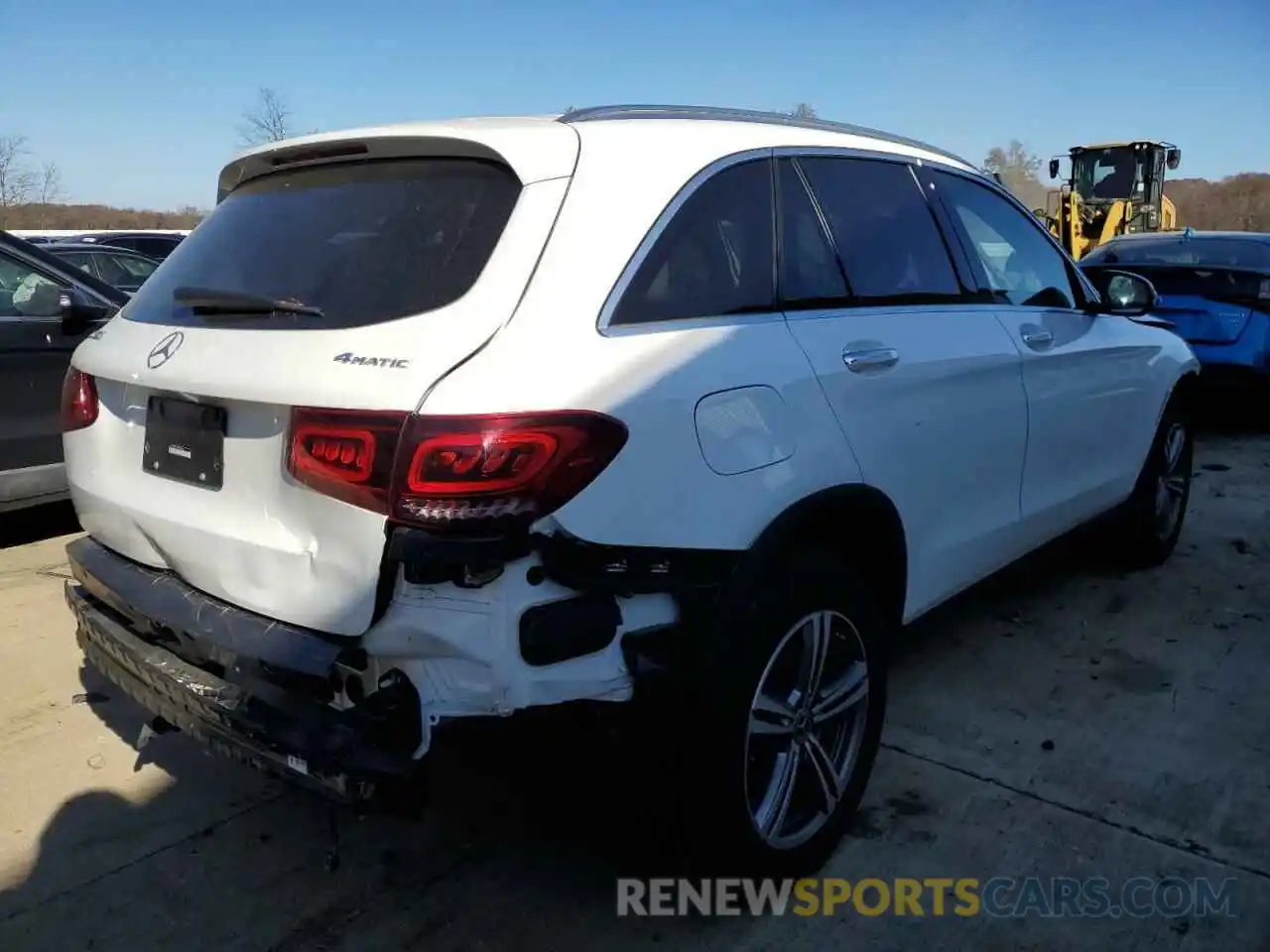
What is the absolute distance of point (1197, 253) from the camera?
8.29 metres

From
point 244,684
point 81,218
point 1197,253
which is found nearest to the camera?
point 244,684

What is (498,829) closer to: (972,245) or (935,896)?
(935,896)

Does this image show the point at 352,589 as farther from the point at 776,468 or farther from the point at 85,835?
the point at 85,835

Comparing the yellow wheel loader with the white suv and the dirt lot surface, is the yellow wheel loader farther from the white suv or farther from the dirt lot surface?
the white suv

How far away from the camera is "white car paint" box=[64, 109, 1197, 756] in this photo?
1926 millimetres

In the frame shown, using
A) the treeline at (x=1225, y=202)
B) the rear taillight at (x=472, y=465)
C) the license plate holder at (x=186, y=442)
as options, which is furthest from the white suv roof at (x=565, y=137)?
the treeline at (x=1225, y=202)

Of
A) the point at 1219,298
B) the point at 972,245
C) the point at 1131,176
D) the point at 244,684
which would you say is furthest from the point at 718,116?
the point at 1131,176

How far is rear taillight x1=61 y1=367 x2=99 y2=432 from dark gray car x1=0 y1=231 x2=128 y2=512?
2510 mm

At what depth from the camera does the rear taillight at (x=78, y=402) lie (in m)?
2.66

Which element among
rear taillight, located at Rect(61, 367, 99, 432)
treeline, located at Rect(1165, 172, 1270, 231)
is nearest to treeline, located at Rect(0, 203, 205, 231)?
rear taillight, located at Rect(61, 367, 99, 432)

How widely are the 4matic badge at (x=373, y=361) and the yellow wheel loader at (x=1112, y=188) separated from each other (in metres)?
18.6

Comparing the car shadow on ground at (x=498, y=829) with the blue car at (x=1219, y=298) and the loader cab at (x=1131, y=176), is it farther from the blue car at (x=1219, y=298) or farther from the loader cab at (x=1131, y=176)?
the loader cab at (x=1131, y=176)

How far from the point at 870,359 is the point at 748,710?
100cm

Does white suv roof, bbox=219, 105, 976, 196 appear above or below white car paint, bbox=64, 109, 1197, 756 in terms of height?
above
